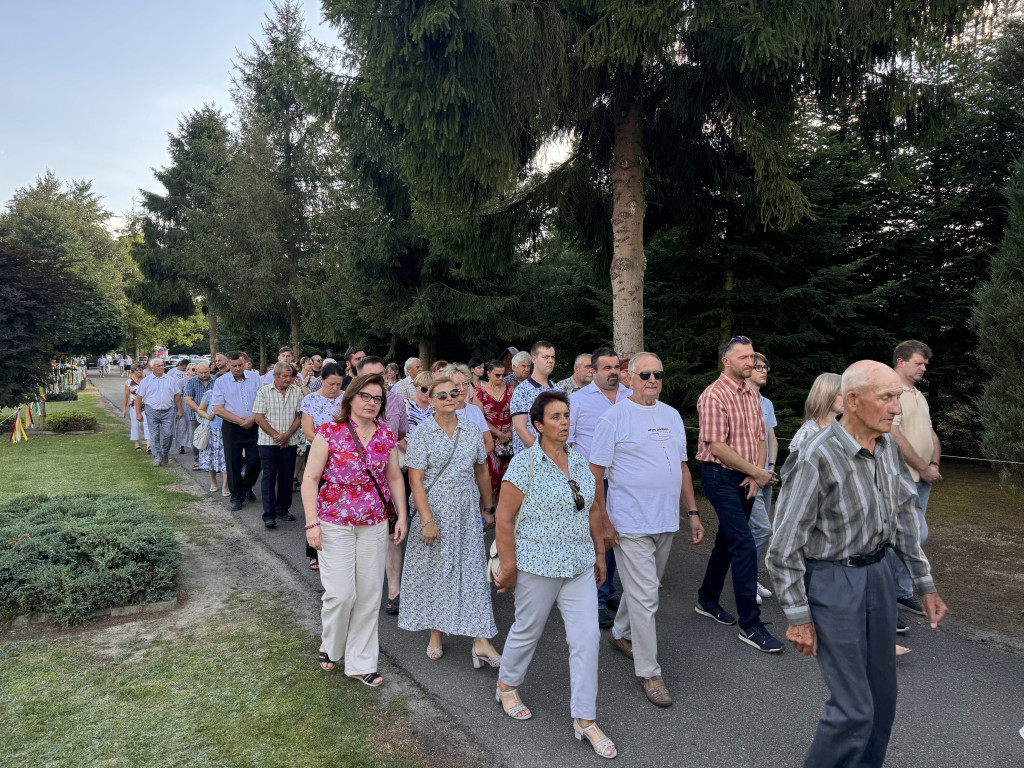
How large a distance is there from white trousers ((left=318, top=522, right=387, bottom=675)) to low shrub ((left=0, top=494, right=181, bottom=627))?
199 cm

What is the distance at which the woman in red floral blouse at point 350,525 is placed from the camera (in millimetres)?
4109

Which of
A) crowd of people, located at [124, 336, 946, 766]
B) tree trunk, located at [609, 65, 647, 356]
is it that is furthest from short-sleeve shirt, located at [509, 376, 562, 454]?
tree trunk, located at [609, 65, 647, 356]

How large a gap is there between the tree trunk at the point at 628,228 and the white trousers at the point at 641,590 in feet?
16.0

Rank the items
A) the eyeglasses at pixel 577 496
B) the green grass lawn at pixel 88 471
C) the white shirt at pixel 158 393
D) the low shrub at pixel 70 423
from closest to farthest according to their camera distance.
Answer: the eyeglasses at pixel 577 496 < the green grass lawn at pixel 88 471 < the white shirt at pixel 158 393 < the low shrub at pixel 70 423

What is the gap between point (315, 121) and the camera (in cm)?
916

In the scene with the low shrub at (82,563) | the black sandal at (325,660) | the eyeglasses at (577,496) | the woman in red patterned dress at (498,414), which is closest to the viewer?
the eyeglasses at (577,496)

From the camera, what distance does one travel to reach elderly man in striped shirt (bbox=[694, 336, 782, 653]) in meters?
4.60

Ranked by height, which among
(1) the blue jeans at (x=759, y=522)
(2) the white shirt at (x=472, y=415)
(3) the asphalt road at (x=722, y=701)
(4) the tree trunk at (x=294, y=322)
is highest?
(4) the tree trunk at (x=294, y=322)

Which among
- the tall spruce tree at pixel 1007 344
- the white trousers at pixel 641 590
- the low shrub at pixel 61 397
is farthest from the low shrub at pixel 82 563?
the low shrub at pixel 61 397

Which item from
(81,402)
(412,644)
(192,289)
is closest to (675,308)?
(412,644)

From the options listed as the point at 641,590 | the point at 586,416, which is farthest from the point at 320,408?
the point at 641,590

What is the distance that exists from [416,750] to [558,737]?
737mm

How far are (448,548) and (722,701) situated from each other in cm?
192

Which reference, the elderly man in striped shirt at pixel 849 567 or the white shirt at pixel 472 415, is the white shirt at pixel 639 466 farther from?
the elderly man in striped shirt at pixel 849 567
